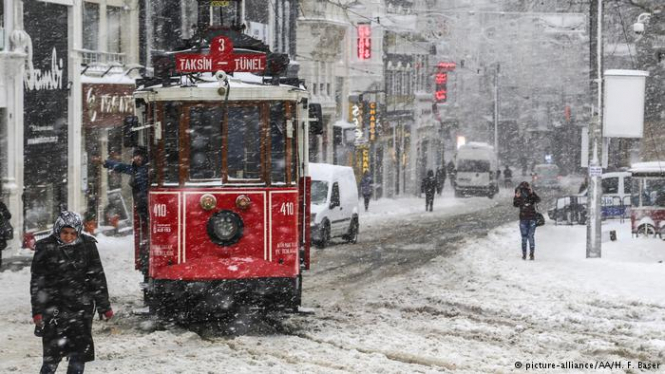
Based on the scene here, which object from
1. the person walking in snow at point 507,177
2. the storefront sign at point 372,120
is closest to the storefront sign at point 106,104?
the storefront sign at point 372,120

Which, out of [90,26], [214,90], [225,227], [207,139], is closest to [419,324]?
[225,227]

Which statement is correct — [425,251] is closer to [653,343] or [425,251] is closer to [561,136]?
[653,343]

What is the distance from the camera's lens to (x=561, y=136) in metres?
97.2

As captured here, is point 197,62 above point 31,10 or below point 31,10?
below

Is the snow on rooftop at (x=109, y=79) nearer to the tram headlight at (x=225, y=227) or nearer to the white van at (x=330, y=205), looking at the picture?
the white van at (x=330, y=205)

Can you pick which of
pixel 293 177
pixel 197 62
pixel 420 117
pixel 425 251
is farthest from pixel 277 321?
pixel 420 117

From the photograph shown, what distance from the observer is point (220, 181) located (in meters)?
15.2

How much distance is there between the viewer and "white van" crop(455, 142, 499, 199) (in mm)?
66688

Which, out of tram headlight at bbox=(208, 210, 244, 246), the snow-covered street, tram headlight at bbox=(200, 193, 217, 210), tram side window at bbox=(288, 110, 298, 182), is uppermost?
tram side window at bbox=(288, 110, 298, 182)

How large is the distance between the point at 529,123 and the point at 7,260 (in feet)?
252

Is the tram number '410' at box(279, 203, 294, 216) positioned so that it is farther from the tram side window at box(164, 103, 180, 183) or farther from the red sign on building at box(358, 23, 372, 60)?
the red sign on building at box(358, 23, 372, 60)

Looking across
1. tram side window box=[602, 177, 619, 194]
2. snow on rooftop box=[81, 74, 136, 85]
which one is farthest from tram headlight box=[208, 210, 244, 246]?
tram side window box=[602, 177, 619, 194]

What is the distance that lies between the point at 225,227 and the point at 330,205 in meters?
13.9

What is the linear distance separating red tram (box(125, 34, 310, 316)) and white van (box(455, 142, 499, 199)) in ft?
170
